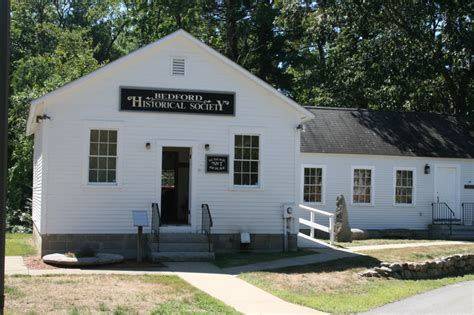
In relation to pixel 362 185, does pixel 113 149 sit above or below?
above

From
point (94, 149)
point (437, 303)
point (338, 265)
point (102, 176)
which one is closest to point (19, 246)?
point (102, 176)

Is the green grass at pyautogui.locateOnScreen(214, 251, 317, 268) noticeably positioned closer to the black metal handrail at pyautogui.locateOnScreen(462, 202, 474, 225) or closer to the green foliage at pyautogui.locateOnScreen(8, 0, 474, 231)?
the black metal handrail at pyautogui.locateOnScreen(462, 202, 474, 225)

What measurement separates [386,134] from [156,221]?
1334cm

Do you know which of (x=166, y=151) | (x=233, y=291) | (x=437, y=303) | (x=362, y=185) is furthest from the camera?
(x=362, y=185)

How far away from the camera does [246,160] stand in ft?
59.1

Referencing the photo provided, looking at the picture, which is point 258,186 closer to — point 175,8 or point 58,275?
point 58,275

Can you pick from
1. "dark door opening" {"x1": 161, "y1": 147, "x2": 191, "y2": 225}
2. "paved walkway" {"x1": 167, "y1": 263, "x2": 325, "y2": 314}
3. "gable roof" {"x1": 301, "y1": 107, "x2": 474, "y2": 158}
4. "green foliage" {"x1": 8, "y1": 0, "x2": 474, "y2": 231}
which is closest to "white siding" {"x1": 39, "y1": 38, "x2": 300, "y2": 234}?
"paved walkway" {"x1": 167, "y1": 263, "x2": 325, "y2": 314}

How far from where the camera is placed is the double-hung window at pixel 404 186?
25.4 meters

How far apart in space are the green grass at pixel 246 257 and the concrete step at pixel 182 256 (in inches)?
10.2

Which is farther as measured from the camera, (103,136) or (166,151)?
(166,151)

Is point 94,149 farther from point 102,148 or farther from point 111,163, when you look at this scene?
point 111,163

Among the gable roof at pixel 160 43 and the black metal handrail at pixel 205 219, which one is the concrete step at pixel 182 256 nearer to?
the black metal handrail at pixel 205 219

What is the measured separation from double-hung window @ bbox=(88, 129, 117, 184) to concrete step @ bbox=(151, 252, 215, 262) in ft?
8.26

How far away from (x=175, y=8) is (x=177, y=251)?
24336 millimetres
